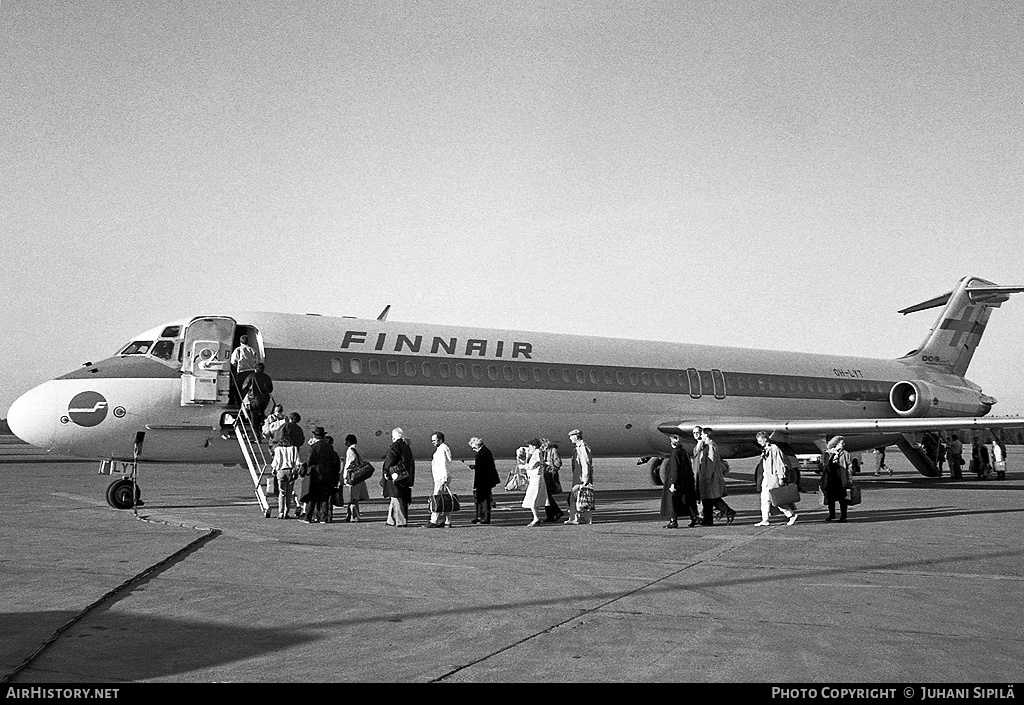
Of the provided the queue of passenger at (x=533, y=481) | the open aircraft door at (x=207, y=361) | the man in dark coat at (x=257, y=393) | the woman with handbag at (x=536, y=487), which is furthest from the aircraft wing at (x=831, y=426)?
the open aircraft door at (x=207, y=361)

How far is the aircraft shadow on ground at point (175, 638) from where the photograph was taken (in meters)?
5.40

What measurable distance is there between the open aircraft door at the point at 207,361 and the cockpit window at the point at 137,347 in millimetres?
725

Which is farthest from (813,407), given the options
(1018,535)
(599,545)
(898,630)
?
(898,630)

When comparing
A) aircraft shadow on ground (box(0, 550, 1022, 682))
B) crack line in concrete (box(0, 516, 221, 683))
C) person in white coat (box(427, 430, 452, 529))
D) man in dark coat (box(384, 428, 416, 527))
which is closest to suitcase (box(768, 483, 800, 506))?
person in white coat (box(427, 430, 452, 529))

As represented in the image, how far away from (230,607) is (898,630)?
5129 millimetres

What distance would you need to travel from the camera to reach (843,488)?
15.1m

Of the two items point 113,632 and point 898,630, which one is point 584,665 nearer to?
point 898,630

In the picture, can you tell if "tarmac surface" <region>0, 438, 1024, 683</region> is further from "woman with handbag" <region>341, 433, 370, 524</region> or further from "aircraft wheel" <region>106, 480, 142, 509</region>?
"aircraft wheel" <region>106, 480, 142, 509</region>

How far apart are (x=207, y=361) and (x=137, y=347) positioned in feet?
5.13

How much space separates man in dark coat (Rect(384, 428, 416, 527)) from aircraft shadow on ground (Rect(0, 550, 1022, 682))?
21.1 feet

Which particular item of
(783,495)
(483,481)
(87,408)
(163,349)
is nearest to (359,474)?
(483,481)

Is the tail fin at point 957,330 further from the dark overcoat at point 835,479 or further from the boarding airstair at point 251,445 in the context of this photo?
the boarding airstair at point 251,445

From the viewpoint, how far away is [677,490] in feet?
46.9

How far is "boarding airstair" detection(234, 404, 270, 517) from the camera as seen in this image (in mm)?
16031
